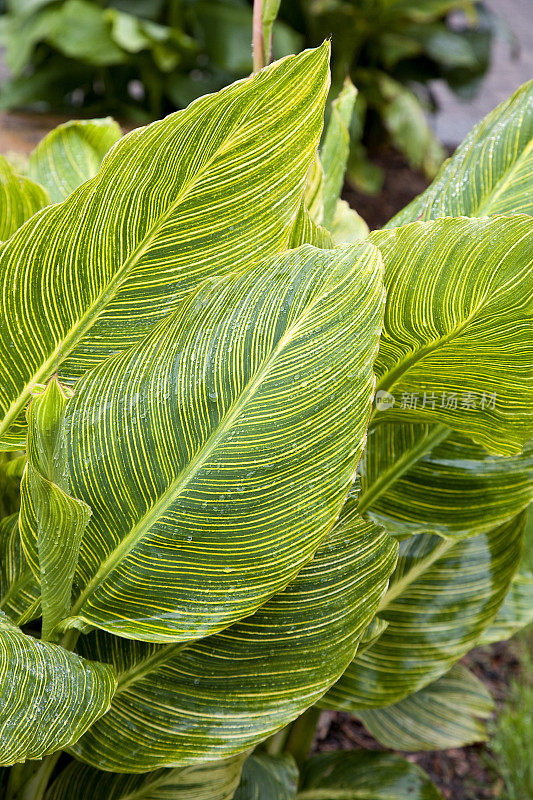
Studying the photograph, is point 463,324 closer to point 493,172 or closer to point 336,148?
point 493,172

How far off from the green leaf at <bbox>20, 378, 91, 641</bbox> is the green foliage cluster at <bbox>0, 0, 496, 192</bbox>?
11.6ft

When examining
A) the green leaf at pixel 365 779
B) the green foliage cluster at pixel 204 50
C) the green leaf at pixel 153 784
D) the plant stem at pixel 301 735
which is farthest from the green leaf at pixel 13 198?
the green foliage cluster at pixel 204 50

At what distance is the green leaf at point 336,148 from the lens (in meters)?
0.92

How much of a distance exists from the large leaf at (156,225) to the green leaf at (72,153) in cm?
37

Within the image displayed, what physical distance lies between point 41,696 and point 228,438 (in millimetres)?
218

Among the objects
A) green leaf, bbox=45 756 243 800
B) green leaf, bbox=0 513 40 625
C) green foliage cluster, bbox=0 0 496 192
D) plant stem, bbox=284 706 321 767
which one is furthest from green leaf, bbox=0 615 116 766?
green foliage cluster, bbox=0 0 496 192

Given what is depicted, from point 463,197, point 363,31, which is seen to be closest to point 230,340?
point 463,197

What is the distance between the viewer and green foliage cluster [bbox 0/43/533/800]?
0.54 metres

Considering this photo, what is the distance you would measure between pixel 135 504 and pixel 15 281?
21 centimetres

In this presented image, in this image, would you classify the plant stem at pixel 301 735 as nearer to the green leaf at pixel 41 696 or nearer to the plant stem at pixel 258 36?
the green leaf at pixel 41 696

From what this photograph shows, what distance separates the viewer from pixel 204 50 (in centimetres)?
416

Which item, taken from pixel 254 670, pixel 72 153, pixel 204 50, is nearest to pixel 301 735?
pixel 254 670

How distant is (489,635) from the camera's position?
103 cm

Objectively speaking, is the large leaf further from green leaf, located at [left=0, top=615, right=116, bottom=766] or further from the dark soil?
the dark soil
